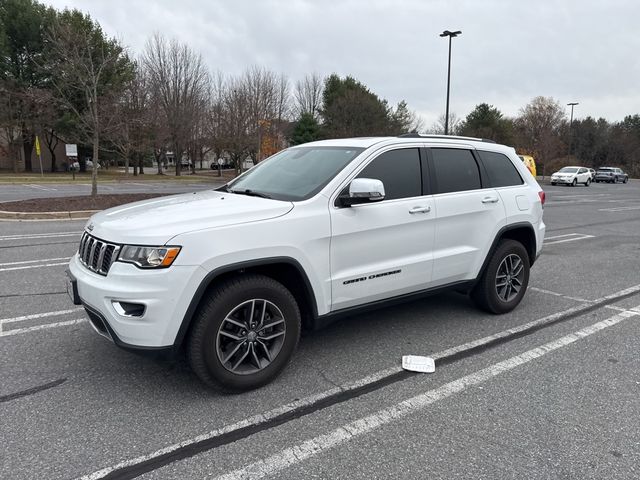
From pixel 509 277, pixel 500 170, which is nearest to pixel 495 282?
pixel 509 277


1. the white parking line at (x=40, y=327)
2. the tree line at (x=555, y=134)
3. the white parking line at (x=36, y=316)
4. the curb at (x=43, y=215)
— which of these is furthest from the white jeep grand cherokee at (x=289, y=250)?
the tree line at (x=555, y=134)

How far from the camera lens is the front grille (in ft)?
9.65

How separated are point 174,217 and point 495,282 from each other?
10.9 ft

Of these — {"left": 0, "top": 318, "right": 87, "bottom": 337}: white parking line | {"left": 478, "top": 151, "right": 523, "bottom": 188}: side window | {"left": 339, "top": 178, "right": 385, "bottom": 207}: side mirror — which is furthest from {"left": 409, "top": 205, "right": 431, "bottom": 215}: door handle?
{"left": 0, "top": 318, "right": 87, "bottom": 337}: white parking line

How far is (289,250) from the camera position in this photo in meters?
3.17

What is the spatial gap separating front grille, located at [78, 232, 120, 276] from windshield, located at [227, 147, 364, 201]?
1262 millimetres

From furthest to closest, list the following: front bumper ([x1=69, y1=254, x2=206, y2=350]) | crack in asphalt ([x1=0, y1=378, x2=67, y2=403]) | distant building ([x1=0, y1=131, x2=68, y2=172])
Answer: distant building ([x1=0, y1=131, x2=68, y2=172])
crack in asphalt ([x1=0, y1=378, x2=67, y2=403])
front bumper ([x1=69, y1=254, x2=206, y2=350])

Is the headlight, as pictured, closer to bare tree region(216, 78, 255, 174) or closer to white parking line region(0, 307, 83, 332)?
white parking line region(0, 307, 83, 332)

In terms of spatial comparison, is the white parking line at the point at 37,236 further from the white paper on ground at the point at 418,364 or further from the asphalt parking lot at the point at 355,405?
the white paper on ground at the point at 418,364

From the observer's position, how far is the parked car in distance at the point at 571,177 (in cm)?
3700

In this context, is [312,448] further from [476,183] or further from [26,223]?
[26,223]

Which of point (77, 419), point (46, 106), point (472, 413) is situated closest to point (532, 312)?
point (472, 413)

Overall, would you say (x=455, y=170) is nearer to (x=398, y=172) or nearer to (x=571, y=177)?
(x=398, y=172)

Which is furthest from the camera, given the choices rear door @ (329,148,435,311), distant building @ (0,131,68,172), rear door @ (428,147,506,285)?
distant building @ (0,131,68,172)
